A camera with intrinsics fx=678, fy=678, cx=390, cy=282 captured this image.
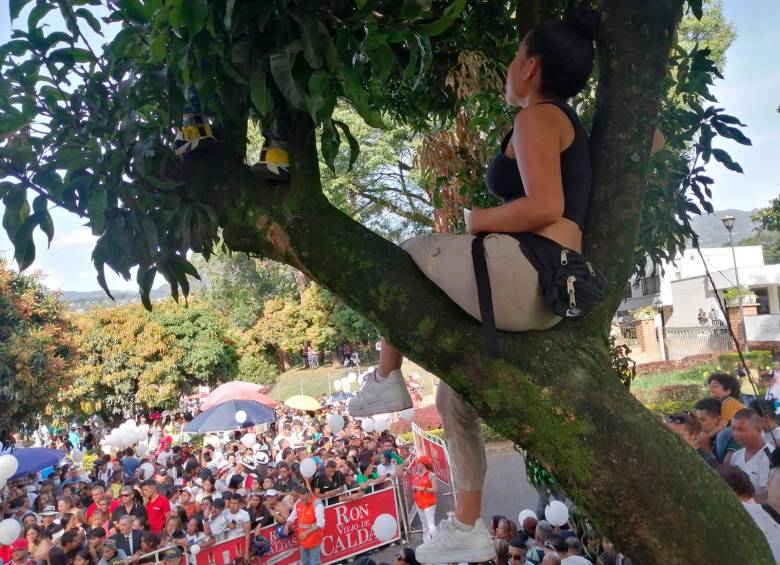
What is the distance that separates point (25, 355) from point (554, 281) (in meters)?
15.1

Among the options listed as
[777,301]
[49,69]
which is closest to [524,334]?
[49,69]

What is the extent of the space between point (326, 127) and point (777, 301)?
3056 centimetres

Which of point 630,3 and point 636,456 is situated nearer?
point 636,456

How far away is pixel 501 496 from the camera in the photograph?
38.5 feet

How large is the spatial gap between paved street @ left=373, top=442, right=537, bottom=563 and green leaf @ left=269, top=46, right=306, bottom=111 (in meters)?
8.40

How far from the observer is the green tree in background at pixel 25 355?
14398 mm

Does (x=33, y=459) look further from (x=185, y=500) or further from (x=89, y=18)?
(x=89, y=18)

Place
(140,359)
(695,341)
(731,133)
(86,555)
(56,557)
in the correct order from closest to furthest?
(731,133) < (56,557) < (86,555) < (695,341) < (140,359)

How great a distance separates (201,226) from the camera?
1965 mm

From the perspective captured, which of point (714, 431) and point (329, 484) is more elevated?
point (714, 431)

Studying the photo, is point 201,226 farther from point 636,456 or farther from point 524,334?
point 636,456

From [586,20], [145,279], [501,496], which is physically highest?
[586,20]

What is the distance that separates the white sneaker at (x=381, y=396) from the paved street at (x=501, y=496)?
290 inches

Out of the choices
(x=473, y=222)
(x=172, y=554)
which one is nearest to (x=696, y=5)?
(x=473, y=222)
